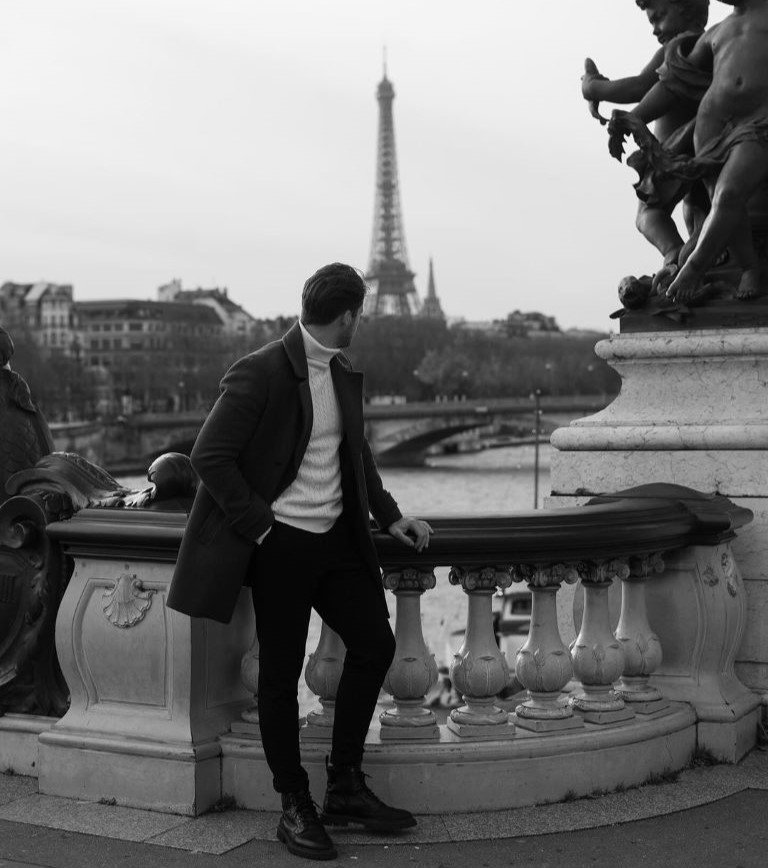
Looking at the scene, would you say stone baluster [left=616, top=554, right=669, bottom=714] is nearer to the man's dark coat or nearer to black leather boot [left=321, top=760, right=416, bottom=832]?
black leather boot [left=321, top=760, right=416, bottom=832]

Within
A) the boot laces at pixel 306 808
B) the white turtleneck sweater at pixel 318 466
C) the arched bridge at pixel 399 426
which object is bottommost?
the arched bridge at pixel 399 426

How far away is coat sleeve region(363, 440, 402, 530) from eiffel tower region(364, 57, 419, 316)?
5121 inches

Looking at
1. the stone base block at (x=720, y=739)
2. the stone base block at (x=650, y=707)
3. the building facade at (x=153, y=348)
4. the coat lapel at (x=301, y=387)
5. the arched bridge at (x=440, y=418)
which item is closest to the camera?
the coat lapel at (x=301, y=387)

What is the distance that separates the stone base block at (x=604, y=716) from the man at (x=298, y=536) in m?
0.70

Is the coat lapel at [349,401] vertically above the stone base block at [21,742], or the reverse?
the coat lapel at [349,401]

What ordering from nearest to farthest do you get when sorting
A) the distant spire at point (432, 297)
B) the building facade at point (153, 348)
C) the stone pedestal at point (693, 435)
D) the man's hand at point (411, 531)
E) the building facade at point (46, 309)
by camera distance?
1. the man's hand at point (411, 531)
2. the stone pedestal at point (693, 435)
3. the building facade at point (153, 348)
4. the building facade at point (46, 309)
5. the distant spire at point (432, 297)

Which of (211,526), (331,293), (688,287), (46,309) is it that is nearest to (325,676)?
(211,526)

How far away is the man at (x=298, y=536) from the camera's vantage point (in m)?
3.41

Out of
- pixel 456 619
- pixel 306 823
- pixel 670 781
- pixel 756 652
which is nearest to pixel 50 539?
pixel 306 823

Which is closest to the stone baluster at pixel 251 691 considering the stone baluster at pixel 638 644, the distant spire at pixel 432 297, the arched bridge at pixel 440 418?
the stone baluster at pixel 638 644

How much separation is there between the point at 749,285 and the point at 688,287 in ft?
0.70

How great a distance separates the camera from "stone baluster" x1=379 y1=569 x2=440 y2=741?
378 cm

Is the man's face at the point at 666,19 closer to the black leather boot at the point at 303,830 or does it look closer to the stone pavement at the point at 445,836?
the stone pavement at the point at 445,836

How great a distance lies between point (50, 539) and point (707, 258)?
2.45m
